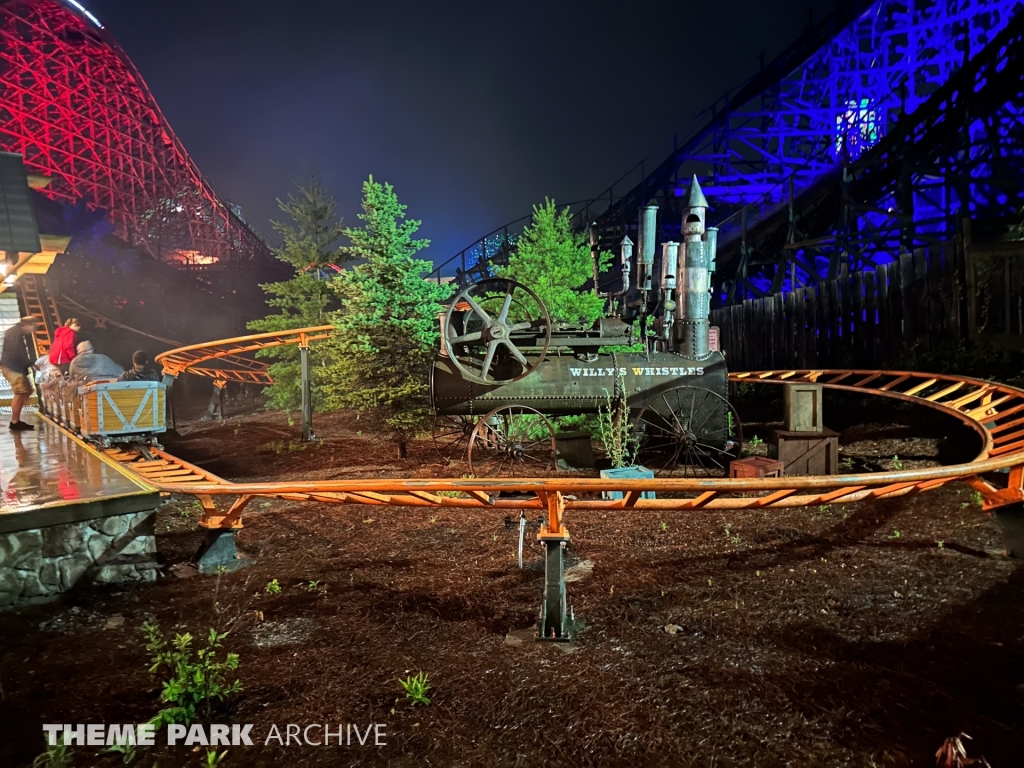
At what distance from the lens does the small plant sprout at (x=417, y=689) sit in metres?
3.03

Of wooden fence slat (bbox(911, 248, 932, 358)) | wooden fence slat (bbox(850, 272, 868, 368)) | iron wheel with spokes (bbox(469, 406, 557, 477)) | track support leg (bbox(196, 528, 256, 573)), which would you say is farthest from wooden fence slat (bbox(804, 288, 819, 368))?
track support leg (bbox(196, 528, 256, 573))

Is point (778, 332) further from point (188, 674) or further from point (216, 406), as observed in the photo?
point (216, 406)

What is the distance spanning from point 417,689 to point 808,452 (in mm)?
6316

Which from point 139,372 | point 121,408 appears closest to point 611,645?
point 121,408

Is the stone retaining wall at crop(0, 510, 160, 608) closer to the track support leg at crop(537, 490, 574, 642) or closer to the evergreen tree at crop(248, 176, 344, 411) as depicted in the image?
the track support leg at crop(537, 490, 574, 642)

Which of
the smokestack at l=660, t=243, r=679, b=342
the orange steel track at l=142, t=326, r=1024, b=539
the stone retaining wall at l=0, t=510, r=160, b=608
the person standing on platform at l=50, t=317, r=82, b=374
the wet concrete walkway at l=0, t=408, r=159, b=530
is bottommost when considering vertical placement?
the stone retaining wall at l=0, t=510, r=160, b=608

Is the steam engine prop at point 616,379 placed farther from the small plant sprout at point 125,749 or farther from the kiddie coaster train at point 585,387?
the small plant sprout at point 125,749

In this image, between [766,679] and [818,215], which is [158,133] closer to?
[818,215]

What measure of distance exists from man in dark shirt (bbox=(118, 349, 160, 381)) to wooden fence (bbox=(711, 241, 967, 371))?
13.8 meters

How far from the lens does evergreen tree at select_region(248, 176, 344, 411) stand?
15.8m

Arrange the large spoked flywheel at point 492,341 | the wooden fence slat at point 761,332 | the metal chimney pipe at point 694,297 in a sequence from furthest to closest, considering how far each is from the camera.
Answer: the wooden fence slat at point 761,332
the metal chimney pipe at point 694,297
the large spoked flywheel at point 492,341

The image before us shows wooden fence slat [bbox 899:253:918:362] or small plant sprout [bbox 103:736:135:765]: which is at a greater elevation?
wooden fence slat [bbox 899:253:918:362]

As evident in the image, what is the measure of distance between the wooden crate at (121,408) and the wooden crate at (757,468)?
338 inches

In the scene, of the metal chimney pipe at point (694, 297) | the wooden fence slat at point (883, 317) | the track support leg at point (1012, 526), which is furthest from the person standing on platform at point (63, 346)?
the wooden fence slat at point (883, 317)
